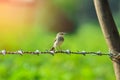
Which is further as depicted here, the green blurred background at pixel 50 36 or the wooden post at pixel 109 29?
the green blurred background at pixel 50 36

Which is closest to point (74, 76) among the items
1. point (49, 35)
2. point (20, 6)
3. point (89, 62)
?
point (89, 62)

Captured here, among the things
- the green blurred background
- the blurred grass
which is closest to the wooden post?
the blurred grass

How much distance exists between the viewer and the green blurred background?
3869mm

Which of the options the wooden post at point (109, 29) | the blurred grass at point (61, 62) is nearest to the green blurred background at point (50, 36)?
the blurred grass at point (61, 62)

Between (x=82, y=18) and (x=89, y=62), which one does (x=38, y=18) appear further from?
(x=89, y=62)

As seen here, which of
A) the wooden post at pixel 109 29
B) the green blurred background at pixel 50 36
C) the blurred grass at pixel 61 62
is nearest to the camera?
the wooden post at pixel 109 29

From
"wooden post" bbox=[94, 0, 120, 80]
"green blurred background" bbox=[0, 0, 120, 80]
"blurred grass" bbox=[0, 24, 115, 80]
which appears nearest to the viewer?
"wooden post" bbox=[94, 0, 120, 80]

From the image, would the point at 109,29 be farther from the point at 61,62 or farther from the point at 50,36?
the point at 50,36

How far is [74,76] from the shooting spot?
12.2 feet

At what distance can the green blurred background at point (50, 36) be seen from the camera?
387 cm

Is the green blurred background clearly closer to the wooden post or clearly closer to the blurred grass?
the blurred grass

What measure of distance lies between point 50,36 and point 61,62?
1.23 ft

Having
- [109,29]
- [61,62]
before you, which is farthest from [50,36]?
[109,29]

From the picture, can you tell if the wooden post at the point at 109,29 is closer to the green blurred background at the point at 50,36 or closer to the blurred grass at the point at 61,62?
the blurred grass at the point at 61,62
